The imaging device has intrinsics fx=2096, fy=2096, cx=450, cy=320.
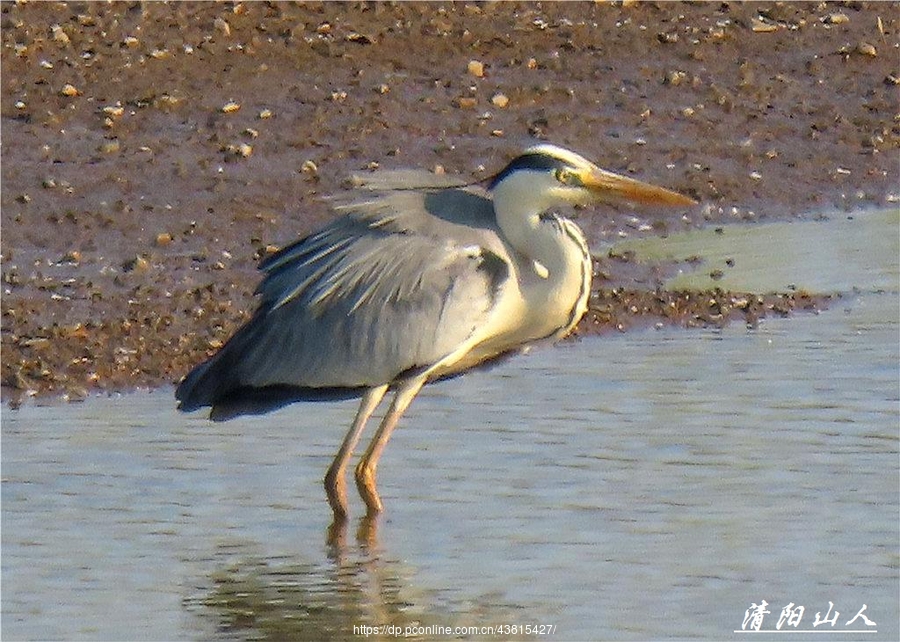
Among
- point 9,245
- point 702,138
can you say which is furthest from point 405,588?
point 702,138

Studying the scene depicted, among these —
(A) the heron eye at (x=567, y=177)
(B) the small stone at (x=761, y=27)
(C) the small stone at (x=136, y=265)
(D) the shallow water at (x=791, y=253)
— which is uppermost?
(A) the heron eye at (x=567, y=177)

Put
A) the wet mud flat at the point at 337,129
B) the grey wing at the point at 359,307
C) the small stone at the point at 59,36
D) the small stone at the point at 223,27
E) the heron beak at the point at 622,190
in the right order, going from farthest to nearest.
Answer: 1. the small stone at the point at 223,27
2. the small stone at the point at 59,36
3. the wet mud flat at the point at 337,129
4. the heron beak at the point at 622,190
5. the grey wing at the point at 359,307

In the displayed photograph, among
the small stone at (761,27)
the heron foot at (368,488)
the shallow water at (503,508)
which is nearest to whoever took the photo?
the shallow water at (503,508)

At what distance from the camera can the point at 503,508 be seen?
7.28 meters

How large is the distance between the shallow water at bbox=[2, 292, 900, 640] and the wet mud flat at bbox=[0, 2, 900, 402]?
3.58 feet

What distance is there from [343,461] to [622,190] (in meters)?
1.41

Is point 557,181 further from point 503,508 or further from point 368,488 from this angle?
point 368,488

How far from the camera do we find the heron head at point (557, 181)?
7.45 meters

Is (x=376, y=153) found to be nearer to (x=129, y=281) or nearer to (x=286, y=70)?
(x=286, y=70)

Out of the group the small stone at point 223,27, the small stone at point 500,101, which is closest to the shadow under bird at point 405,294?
the small stone at point 500,101

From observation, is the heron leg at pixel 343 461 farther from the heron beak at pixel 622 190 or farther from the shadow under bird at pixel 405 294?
the heron beak at pixel 622 190

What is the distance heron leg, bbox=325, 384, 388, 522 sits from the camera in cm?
745
